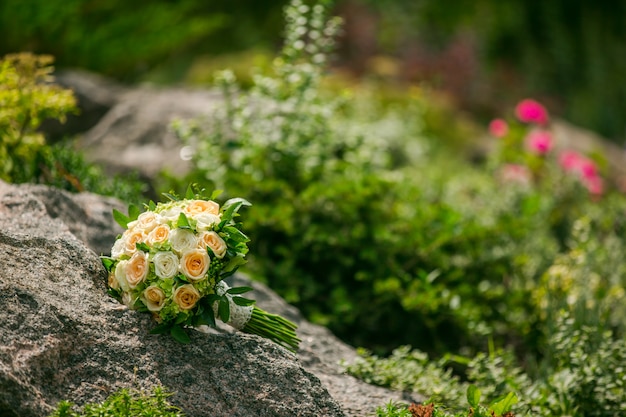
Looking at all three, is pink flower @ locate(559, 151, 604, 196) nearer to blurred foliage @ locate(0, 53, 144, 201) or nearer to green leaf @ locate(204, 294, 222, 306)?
blurred foliage @ locate(0, 53, 144, 201)

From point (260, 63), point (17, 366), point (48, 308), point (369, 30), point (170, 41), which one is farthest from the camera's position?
point (369, 30)

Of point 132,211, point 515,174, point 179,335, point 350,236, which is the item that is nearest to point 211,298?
point 179,335

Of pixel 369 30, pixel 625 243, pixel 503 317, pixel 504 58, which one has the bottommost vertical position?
pixel 504 58

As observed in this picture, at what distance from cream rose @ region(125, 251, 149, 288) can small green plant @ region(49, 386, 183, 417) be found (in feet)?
1.16

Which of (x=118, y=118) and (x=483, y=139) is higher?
(x=118, y=118)

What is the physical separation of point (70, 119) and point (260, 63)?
6.97ft

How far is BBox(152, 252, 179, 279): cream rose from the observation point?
230cm

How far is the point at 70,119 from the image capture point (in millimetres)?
6023

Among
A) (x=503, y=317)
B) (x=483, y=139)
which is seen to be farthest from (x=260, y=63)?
Result: (x=483, y=139)

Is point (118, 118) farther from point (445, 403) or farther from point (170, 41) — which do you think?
point (445, 403)

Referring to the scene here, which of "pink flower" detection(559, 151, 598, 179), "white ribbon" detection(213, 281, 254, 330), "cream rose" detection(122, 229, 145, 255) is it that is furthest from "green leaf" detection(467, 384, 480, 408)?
"pink flower" detection(559, 151, 598, 179)

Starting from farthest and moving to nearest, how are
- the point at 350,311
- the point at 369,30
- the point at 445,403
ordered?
the point at 369,30, the point at 350,311, the point at 445,403

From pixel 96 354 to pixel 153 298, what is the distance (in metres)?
0.25

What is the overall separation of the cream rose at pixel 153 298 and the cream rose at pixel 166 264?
61 mm
